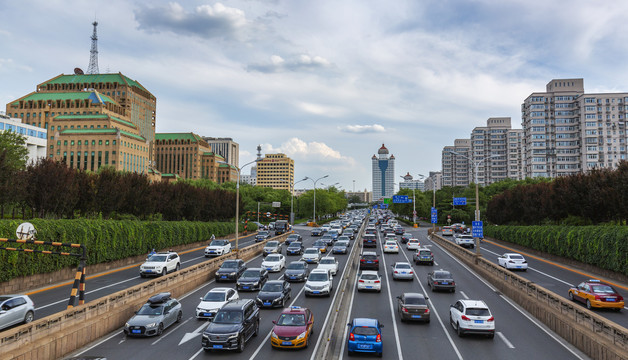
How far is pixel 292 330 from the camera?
56.3 feet

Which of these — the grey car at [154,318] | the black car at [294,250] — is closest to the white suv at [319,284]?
the grey car at [154,318]

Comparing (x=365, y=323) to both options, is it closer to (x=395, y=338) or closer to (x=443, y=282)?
(x=395, y=338)

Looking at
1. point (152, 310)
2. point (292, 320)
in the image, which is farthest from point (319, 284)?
point (152, 310)

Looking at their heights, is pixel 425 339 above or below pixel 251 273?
below

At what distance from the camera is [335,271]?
34781 millimetres

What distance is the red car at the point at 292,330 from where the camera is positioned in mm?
16828

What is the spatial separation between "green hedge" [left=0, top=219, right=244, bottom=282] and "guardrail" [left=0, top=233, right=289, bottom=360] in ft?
31.6

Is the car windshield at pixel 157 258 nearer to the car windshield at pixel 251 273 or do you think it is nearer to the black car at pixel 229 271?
the black car at pixel 229 271

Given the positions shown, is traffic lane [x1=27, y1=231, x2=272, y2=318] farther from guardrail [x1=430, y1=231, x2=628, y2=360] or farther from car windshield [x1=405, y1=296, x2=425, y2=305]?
guardrail [x1=430, y1=231, x2=628, y2=360]

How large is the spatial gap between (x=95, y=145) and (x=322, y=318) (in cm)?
14451

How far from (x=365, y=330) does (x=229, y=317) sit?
572 centimetres

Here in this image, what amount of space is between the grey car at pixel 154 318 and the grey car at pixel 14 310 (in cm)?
452

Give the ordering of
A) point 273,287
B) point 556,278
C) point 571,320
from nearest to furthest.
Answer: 1. point 571,320
2. point 273,287
3. point 556,278

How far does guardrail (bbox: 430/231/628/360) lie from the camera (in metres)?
15.1
